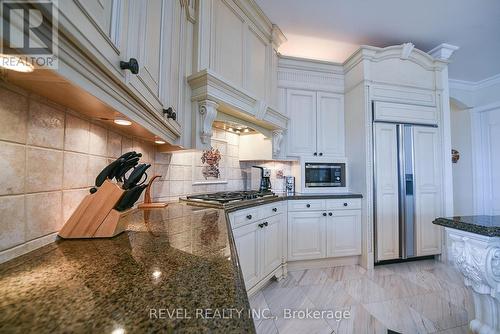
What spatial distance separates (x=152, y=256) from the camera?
583 millimetres

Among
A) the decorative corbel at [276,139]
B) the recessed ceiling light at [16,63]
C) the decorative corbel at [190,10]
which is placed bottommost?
the recessed ceiling light at [16,63]

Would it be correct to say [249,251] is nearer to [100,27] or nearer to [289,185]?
[289,185]

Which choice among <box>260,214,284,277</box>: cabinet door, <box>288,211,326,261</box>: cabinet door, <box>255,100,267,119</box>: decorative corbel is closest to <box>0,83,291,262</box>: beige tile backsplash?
<box>255,100,267,119</box>: decorative corbel

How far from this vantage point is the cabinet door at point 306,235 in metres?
2.34

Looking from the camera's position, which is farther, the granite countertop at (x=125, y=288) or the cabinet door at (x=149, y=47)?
the cabinet door at (x=149, y=47)

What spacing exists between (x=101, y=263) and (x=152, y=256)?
0.12 meters

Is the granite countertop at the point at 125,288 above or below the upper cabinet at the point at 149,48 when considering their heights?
below

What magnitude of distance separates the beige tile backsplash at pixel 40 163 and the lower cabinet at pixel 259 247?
94 cm


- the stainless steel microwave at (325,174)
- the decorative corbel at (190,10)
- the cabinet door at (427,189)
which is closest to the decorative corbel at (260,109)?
the decorative corbel at (190,10)

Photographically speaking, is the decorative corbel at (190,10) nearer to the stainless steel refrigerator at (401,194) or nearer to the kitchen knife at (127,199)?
the kitchen knife at (127,199)

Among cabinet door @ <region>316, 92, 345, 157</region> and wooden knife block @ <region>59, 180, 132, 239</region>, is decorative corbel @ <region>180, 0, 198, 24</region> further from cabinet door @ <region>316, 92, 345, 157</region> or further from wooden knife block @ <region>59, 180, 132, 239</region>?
cabinet door @ <region>316, 92, 345, 157</region>

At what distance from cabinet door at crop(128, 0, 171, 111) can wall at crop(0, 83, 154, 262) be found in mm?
293

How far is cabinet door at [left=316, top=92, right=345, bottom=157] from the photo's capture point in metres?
2.69

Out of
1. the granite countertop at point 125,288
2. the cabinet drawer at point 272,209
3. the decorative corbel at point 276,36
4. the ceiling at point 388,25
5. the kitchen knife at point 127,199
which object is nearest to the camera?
the granite countertop at point 125,288
